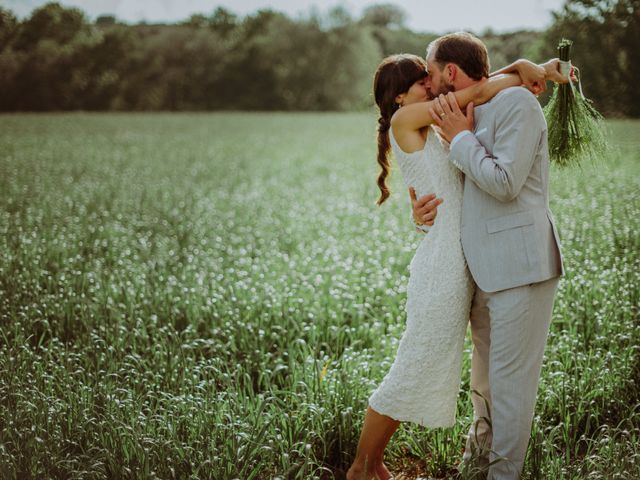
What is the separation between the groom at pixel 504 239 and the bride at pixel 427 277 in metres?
0.08

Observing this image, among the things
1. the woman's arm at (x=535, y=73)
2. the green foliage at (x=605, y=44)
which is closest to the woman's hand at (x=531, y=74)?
the woman's arm at (x=535, y=73)

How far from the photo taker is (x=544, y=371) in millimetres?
4246

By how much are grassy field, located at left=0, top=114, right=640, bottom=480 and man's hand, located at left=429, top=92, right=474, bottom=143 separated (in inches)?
42.4

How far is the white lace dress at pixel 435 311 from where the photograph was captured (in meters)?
3.08

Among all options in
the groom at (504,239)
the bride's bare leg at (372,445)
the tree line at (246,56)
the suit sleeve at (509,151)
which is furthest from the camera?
the tree line at (246,56)

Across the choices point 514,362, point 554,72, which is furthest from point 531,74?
point 514,362

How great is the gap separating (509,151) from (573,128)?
919mm

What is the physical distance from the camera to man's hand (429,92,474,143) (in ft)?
9.55

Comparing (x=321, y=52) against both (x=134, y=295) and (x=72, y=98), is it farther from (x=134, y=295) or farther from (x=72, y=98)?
(x=134, y=295)

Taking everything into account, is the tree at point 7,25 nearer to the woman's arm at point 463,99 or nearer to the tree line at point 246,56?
the tree line at point 246,56

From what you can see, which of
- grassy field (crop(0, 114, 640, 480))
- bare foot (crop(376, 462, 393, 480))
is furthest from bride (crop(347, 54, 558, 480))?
grassy field (crop(0, 114, 640, 480))

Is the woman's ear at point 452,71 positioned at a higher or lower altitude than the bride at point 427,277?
higher

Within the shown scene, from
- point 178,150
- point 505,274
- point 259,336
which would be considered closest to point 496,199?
point 505,274

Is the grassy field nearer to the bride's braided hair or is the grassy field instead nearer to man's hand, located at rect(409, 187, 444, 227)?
man's hand, located at rect(409, 187, 444, 227)
